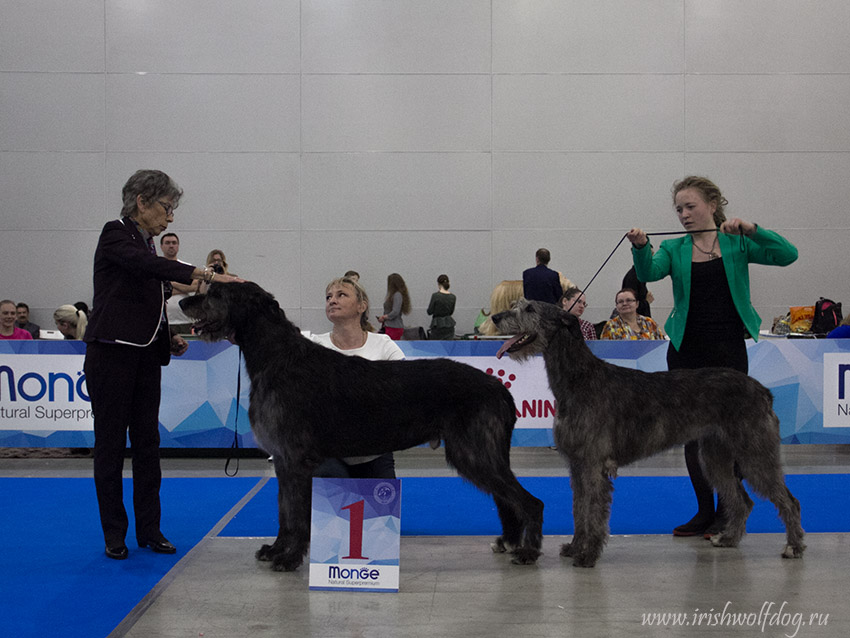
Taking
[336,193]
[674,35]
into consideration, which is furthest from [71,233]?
[674,35]

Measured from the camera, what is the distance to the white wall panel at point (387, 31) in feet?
38.2

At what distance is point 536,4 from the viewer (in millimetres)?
11625

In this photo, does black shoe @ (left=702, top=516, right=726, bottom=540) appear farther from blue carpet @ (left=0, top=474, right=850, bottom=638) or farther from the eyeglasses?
the eyeglasses

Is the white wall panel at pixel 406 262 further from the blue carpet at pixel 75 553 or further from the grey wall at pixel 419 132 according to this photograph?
the blue carpet at pixel 75 553

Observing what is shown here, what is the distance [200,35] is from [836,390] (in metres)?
9.40

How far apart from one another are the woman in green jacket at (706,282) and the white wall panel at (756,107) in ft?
27.2

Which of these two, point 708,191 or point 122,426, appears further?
point 708,191

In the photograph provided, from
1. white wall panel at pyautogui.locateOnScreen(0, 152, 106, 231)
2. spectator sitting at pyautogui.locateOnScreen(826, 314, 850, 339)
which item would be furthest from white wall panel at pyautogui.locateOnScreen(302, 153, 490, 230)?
spectator sitting at pyautogui.locateOnScreen(826, 314, 850, 339)

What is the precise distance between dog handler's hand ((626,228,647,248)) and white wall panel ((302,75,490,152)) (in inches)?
317

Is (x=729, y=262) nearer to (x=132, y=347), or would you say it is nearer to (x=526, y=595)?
(x=526, y=595)

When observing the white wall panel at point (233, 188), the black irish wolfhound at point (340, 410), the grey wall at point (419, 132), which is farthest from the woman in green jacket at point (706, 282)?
the white wall panel at point (233, 188)

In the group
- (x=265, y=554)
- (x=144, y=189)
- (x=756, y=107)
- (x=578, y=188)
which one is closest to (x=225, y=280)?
(x=144, y=189)

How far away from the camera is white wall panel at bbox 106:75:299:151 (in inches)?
457

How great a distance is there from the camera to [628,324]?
6.99 metres
